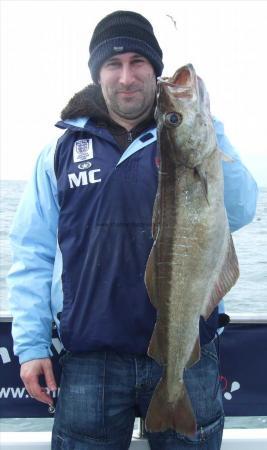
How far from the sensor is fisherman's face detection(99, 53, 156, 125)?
8.98ft

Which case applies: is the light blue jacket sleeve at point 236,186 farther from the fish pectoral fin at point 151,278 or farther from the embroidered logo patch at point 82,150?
the embroidered logo patch at point 82,150

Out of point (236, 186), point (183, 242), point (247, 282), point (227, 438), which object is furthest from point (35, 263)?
point (247, 282)

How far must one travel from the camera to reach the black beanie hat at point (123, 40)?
2.82m

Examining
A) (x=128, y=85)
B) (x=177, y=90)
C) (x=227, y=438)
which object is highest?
(x=128, y=85)

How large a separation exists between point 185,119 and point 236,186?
1.54ft

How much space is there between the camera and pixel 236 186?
2521mm

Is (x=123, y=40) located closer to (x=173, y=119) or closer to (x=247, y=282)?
(x=173, y=119)

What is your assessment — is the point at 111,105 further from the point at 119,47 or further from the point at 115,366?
the point at 115,366

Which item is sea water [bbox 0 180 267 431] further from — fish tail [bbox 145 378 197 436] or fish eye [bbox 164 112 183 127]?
fish eye [bbox 164 112 183 127]

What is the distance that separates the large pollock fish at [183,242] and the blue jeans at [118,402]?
163 millimetres

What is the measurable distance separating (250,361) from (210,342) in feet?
2.44

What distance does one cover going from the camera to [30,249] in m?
2.86

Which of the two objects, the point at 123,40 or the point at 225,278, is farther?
the point at 123,40

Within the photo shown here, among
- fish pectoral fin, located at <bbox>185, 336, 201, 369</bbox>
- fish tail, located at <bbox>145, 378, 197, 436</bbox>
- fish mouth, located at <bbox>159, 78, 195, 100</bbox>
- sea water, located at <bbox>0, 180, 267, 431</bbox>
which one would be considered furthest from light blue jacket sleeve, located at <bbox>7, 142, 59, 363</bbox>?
sea water, located at <bbox>0, 180, 267, 431</bbox>
